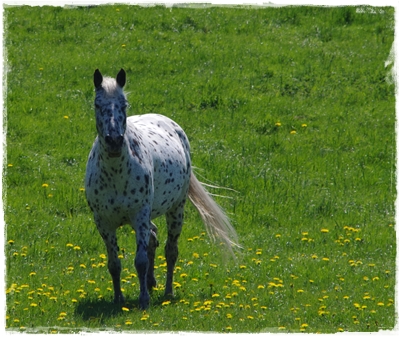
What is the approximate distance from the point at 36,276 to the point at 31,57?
8.82 m

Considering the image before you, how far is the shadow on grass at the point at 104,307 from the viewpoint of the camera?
8156mm

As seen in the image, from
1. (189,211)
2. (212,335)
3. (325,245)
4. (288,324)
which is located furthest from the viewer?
(189,211)

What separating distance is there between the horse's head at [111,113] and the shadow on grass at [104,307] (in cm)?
157

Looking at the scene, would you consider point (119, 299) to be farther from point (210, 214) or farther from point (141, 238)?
point (210, 214)

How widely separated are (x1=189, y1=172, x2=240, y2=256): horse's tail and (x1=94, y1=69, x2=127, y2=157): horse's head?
229cm

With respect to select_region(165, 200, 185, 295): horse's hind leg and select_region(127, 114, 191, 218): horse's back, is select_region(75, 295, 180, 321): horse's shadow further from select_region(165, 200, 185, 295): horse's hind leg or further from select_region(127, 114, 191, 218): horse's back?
select_region(127, 114, 191, 218): horse's back

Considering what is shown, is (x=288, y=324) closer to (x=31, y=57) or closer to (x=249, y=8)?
(x=31, y=57)

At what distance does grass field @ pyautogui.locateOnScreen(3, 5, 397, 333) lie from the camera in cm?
890

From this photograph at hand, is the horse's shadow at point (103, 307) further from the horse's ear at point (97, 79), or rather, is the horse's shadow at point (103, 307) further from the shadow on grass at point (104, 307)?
the horse's ear at point (97, 79)

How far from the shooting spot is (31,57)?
1756 cm

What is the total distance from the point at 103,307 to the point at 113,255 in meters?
0.54

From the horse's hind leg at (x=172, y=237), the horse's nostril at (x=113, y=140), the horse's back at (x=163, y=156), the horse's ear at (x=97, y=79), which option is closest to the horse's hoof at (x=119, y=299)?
the horse's hind leg at (x=172, y=237)

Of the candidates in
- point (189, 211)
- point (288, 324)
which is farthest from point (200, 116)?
point (288, 324)

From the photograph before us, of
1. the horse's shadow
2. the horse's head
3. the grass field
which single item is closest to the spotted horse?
the horse's head
